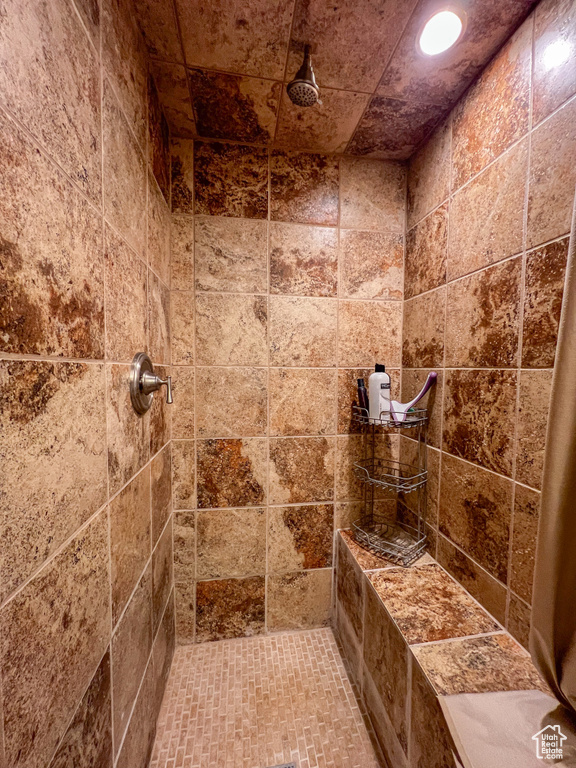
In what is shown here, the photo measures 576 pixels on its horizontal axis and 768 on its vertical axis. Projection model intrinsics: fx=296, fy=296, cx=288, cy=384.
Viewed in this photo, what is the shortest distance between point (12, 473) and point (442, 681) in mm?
832

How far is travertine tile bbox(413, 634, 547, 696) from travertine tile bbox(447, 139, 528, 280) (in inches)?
35.9

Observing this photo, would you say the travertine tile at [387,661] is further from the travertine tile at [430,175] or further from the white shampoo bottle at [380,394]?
the travertine tile at [430,175]

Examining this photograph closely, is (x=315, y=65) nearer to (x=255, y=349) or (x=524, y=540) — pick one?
(x=255, y=349)

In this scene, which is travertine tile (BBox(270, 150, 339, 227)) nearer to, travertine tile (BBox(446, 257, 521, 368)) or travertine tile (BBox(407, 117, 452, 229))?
travertine tile (BBox(407, 117, 452, 229))

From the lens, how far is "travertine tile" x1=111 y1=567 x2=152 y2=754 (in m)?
0.59

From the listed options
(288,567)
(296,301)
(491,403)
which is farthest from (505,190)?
(288,567)

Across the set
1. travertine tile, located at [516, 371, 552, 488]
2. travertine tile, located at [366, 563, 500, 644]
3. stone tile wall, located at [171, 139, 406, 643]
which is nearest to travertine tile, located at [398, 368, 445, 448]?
stone tile wall, located at [171, 139, 406, 643]

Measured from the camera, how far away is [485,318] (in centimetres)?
78

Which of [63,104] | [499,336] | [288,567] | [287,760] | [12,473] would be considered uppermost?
[63,104]

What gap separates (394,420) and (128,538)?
82 cm

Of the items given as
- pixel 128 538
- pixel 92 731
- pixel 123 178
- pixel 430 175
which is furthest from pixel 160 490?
pixel 430 175

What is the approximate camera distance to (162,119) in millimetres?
923

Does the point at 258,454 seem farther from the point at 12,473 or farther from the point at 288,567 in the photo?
the point at 12,473

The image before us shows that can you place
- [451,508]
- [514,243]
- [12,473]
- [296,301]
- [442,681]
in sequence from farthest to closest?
[296,301] → [451,508] → [514,243] → [442,681] → [12,473]
